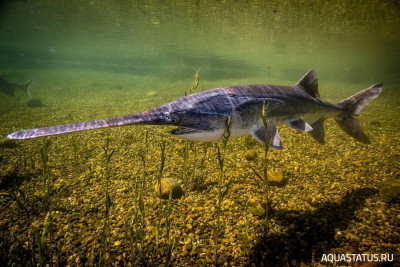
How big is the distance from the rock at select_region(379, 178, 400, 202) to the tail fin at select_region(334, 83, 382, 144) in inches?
45.7

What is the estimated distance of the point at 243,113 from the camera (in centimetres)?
296

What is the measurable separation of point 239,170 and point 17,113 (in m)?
14.3

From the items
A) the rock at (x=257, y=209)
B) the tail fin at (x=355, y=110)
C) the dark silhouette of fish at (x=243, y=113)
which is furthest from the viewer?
the tail fin at (x=355, y=110)

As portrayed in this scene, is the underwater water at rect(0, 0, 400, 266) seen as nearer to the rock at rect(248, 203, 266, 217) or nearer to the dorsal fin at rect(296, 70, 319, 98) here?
the rock at rect(248, 203, 266, 217)

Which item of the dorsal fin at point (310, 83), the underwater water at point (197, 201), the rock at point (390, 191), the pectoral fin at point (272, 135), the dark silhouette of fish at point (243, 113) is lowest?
the underwater water at point (197, 201)

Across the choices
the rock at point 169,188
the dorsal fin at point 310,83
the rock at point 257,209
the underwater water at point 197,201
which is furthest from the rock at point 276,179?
the dorsal fin at point 310,83

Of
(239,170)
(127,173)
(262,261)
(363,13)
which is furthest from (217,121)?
(363,13)

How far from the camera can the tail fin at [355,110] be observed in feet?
13.5

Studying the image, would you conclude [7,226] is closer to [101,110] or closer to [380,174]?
[380,174]

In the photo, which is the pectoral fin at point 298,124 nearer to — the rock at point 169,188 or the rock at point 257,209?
the rock at point 257,209

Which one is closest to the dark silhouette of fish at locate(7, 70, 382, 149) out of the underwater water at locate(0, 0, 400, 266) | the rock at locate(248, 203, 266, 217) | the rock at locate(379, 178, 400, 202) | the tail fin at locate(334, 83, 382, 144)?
the tail fin at locate(334, 83, 382, 144)

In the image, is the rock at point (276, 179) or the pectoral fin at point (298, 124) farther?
the rock at point (276, 179)

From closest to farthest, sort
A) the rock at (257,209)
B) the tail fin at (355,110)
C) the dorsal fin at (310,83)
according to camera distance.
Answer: the rock at (257,209), the tail fin at (355,110), the dorsal fin at (310,83)

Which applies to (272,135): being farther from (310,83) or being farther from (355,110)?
(355,110)
